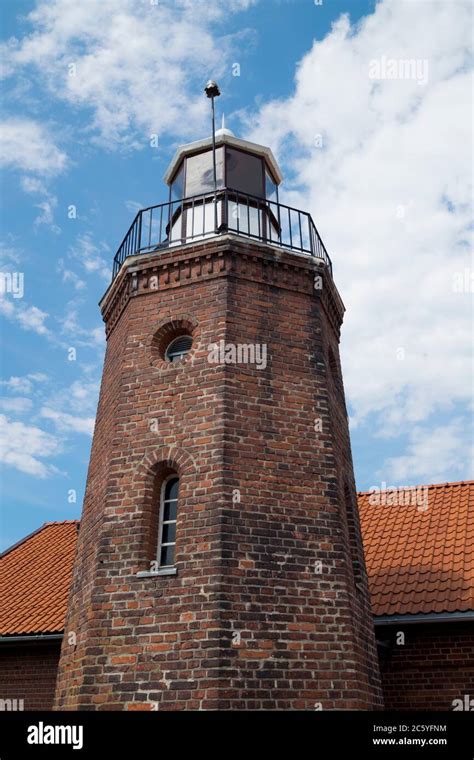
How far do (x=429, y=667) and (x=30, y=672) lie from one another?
6208mm

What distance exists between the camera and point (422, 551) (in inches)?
404

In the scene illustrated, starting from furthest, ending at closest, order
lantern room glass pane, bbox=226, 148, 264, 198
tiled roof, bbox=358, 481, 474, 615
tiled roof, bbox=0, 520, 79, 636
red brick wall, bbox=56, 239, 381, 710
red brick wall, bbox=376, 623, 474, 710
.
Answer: tiled roof, bbox=0, 520, 79, 636 < lantern room glass pane, bbox=226, 148, 264, 198 < tiled roof, bbox=358, 481, 474, 615 < red brick wall, bbox=376, 623, 474, 710 < red brick wall, bbox=56, 239, 381, 710

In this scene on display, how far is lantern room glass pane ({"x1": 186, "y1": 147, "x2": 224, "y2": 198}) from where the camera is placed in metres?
9.48

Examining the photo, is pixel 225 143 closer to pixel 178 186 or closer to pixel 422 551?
pixel 178 186

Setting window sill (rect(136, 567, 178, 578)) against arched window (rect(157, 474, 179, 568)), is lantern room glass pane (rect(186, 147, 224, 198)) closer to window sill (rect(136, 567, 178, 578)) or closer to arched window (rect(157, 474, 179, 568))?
arched window (rect(157, 474, 179, 568))

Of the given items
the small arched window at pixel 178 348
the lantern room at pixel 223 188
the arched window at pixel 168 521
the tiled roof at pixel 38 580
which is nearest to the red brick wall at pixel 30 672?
the tiled roof at pixel 38 580

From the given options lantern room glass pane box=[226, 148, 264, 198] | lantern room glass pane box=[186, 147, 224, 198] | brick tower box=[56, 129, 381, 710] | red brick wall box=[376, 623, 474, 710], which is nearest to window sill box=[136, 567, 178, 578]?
brick tower box=[56, 129, 381, 710]

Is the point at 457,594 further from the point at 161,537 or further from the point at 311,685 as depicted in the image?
the point at 161,537

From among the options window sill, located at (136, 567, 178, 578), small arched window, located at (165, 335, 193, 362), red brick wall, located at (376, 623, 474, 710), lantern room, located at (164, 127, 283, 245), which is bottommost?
red brick wall, located at (376, 623, 474, 710)

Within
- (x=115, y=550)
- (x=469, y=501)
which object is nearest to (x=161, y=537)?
(x=115, y=550)

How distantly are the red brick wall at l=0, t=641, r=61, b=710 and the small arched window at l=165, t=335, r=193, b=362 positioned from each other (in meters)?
5.18

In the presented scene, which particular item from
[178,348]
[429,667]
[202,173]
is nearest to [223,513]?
[178,348]

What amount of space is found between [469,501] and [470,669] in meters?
3.65

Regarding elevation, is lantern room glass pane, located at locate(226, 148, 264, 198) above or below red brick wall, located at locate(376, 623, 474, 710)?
above
